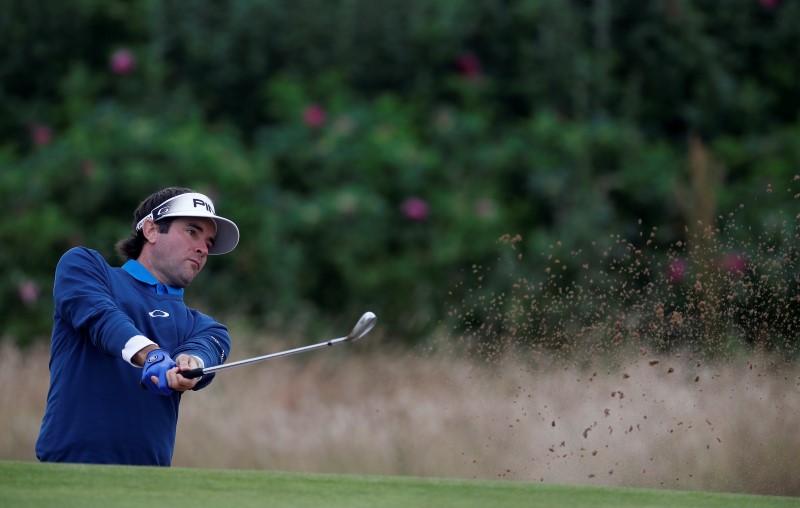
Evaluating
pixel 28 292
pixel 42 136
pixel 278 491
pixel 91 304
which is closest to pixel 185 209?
pixel 91 304

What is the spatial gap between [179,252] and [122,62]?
5552mm

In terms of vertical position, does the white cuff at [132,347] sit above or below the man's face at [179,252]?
below

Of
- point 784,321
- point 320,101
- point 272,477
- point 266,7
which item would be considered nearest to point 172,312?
point 272,477

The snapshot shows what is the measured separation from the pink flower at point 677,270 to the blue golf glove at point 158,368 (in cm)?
443

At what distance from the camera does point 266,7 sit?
9.27 m

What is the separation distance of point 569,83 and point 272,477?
6004mm

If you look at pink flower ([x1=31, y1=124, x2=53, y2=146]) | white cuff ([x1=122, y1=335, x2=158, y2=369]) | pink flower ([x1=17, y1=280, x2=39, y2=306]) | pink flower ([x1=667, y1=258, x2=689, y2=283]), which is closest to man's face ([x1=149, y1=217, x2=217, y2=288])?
white cuff ([x1=122, y1=335, x2=158, y2=369])

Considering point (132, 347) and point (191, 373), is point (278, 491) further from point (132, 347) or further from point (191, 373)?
point (132, 347)

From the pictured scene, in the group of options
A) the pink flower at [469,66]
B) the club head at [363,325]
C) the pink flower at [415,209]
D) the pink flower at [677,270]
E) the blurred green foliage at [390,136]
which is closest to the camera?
the club head at [363,325]

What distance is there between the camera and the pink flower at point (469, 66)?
9.08 metres

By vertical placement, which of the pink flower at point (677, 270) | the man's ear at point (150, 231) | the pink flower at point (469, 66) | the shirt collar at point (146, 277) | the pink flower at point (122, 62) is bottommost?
the shirt collar at point (146, 277)

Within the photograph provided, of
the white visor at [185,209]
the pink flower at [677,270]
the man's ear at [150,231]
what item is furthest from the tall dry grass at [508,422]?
the man's ear at [150,231]

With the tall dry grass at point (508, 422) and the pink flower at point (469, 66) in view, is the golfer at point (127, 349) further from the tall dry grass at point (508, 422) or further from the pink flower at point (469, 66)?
the pink flower at point (469, 66)

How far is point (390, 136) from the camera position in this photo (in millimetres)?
8375
